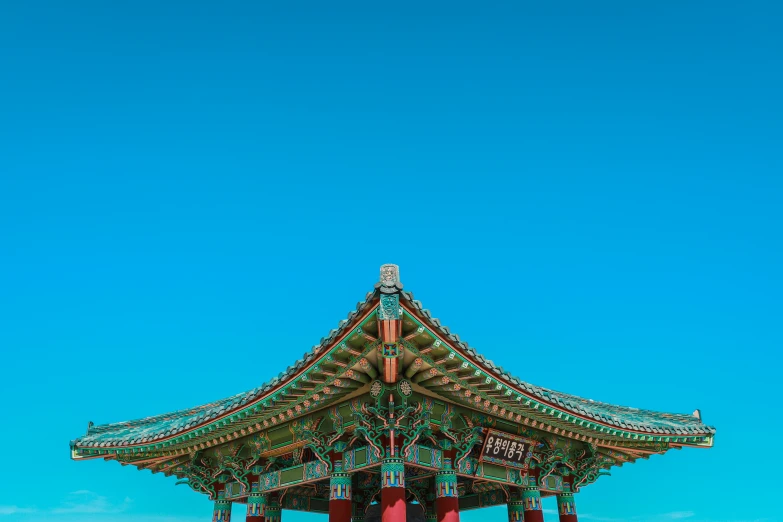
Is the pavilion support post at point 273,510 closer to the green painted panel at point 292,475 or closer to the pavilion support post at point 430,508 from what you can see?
the green painted panel at point 292,475

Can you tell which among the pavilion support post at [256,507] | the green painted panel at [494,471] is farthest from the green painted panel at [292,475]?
the green painted panel at [494,471]

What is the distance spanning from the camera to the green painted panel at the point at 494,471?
16.8 meters

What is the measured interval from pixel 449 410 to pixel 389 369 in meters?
2.74

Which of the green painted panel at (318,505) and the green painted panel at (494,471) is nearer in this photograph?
the green painted panel at (494,471)

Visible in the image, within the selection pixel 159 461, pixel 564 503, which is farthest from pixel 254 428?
pixel 564 503

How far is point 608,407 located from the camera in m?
Answer: 22.0

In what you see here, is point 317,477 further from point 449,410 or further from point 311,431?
point 449,410

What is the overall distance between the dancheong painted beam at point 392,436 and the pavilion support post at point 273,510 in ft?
0.13

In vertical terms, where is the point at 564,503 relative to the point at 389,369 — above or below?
below

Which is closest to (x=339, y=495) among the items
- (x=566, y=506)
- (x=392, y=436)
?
(x=392, y=436)

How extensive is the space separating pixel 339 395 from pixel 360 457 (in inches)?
65.4

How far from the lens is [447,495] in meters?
15.4

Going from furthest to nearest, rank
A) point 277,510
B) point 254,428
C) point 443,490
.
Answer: point 277,510 < point 254,428 < point 443,490

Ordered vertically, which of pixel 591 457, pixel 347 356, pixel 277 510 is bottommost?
pixel 277 510
